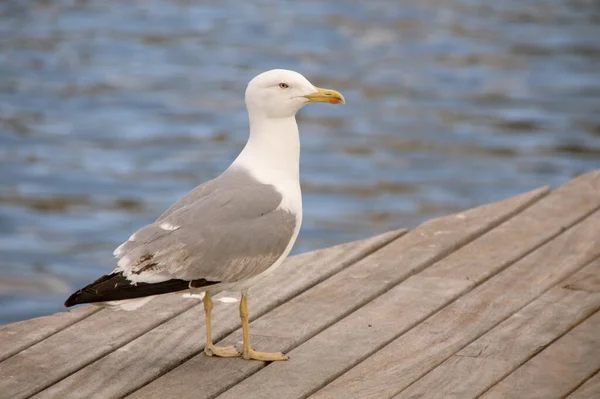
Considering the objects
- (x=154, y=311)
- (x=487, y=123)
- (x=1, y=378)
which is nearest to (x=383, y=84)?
(x=487, y=123)

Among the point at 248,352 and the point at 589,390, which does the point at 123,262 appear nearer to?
the point at 248,352

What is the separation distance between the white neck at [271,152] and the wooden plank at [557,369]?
0.95 metres

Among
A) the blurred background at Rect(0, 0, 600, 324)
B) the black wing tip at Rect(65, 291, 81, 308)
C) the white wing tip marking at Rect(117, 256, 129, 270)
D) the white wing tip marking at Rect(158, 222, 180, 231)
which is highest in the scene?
the white wing tip marking at Rect(158, 222, 180, 231)

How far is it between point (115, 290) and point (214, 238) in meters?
0.38

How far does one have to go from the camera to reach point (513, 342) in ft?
13.3

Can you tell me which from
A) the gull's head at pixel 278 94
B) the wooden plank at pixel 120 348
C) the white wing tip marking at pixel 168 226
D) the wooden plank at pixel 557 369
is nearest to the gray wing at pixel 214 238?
the white wing tip marking at pixel 168 226

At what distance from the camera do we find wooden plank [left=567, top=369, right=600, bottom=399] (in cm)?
365

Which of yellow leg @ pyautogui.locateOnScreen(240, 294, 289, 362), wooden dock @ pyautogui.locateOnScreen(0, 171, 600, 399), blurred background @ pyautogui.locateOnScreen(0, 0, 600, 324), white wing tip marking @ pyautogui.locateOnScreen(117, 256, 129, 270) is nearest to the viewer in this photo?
white wing tip marking @ pyautogui.locateOnScreen(117, 256, 129, 270)

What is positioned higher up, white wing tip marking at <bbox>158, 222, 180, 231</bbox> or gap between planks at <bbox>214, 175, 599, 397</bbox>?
white wing tip marking at <bbox>158, 222, 180, 231</bbox>

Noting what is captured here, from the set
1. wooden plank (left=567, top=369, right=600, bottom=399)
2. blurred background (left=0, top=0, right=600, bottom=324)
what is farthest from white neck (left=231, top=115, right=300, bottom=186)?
blurred background (left=0, top=0, right=600, bottom=324)

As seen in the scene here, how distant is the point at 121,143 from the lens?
913cm

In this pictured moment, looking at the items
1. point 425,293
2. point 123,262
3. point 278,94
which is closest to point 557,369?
point 425,293

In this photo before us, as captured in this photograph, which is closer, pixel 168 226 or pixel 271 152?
pixel 168 226

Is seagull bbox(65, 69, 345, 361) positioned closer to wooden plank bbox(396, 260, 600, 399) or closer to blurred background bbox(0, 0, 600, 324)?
wooden plank bbox(396, 260, 600, 399)
